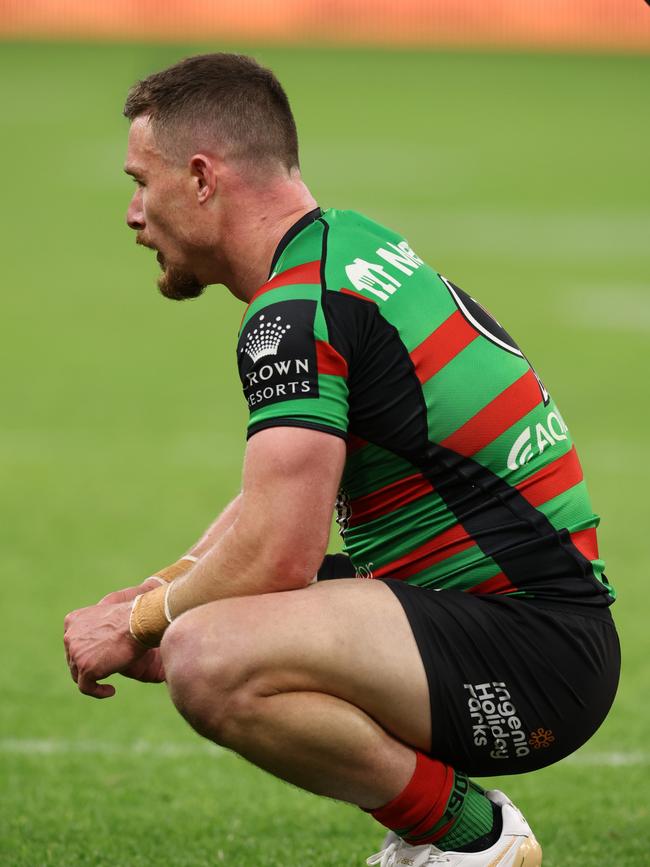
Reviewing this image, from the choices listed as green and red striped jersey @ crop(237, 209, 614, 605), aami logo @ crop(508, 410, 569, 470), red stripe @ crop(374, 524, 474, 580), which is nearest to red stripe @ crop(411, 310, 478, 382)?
green and red striped jersey @ crop(237, 209, 614, 605)

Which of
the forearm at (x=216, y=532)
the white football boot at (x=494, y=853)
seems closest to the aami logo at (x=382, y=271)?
the forearm at (x=216, y=532)

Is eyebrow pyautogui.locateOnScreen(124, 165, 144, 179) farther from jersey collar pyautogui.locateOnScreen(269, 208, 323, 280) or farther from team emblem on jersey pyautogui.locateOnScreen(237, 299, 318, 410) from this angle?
team emblem on jersey pyautogui.locateOnScreen(237, 299, 318, 410)

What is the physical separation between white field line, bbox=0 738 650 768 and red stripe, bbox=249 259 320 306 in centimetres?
205

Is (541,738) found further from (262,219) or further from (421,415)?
(262,219)

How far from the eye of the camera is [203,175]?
3453 millimetres

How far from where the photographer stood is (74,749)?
4805 millimetres

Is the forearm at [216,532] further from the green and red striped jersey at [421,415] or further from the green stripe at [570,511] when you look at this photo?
the green stripe at [570,511]

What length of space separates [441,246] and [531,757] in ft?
50.1

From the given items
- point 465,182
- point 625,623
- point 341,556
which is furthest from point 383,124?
point 341,556

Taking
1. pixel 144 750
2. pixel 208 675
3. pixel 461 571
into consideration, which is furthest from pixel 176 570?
pixel 144 750

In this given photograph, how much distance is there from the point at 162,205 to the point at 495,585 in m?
1.18

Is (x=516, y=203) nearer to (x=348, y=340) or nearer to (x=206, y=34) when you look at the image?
(x=206, y=34)

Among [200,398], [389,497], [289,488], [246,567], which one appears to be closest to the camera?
[289,488]

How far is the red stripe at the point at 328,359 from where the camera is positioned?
3.14 metres
